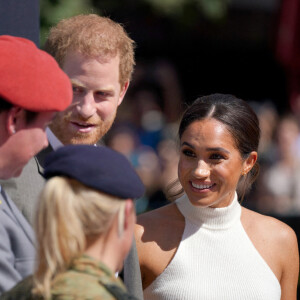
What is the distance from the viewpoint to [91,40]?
2.84 metres

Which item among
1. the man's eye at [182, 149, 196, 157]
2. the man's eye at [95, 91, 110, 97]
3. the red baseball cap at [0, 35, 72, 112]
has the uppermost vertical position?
the red baseball cap at [0, 35, 72, 112]

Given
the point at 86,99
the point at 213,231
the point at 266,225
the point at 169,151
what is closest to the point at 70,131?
the point at 86,99

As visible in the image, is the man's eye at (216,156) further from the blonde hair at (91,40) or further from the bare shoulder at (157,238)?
the blonde hair at (91,40)

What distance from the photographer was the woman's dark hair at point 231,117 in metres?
3.20

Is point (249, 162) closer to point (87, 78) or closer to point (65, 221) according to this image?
point (87, 78)

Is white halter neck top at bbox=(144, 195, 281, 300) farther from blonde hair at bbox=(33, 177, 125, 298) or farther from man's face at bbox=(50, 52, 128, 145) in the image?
blonde hair at bbox=(33, 177, 125, 298)

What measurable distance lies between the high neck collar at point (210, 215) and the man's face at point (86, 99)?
644mm

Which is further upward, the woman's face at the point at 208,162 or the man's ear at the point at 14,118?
the man's ear at the point at 14,118

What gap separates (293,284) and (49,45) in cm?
156

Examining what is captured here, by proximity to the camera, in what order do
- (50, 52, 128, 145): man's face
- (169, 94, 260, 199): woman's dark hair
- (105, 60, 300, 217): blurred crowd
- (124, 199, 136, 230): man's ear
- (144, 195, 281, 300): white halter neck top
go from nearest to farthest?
(124, 199, 136, 230): man's ear < (50, 52, 128, 145): man's face < (144, 195, 281, 300): white halter neck top < (169, 94, 260, 199): woman's dark hair < (105, 60, 300, 217): blurred crowd

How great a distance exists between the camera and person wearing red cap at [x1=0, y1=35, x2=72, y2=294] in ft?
6.75

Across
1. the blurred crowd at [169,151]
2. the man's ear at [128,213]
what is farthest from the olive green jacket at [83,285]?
the blurred crowd at [169,151]

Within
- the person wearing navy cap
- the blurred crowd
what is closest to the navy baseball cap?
the person wearing navy cap

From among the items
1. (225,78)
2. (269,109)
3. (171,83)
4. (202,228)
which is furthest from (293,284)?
(225,78)
